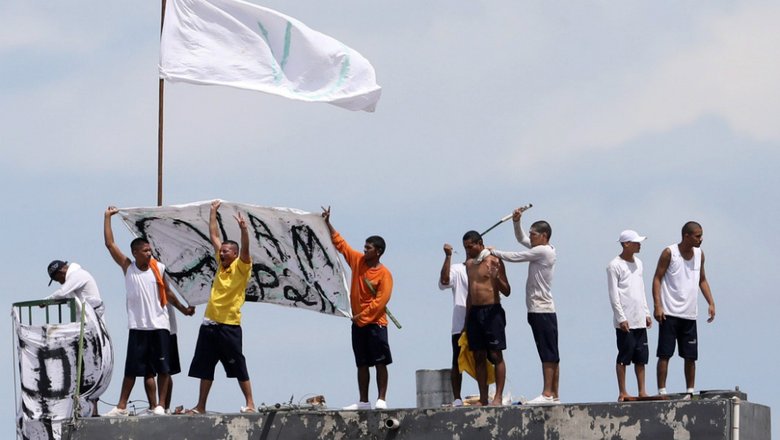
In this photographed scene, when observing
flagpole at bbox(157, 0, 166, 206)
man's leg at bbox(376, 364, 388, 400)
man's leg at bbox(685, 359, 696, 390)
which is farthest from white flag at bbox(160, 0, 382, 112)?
man's leg at bbox(685, 359, 696, 390)

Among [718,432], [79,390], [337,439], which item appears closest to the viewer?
[718,432]

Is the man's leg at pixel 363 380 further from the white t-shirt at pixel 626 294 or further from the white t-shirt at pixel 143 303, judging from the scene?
the white t-shirt at pixel 626 294

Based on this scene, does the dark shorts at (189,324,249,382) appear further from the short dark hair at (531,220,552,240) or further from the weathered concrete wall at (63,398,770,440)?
the short dark hair at (531,220,552,240)

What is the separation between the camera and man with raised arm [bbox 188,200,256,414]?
1747 centimetres

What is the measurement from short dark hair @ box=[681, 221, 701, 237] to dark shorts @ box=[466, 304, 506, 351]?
2.19m

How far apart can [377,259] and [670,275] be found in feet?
10.3

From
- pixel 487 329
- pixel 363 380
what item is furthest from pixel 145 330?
pixel 487 329

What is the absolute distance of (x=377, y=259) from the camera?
705 inches

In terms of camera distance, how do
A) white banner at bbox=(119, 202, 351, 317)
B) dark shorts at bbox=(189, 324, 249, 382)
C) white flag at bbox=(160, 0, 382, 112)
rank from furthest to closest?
1. white flag at bbox=(160, 0, 382, 112)
2. white banner at bbox=(119, 202, 351, 317)
3. dark shorts at bbox=(189, 324, 249, 382)

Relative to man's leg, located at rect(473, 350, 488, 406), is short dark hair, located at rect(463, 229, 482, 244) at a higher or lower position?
higher

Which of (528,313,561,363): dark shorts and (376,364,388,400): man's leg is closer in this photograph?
(528,313,561,363): dark shorts

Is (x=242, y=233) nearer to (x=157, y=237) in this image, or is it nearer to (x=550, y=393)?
(x=157, y=237)

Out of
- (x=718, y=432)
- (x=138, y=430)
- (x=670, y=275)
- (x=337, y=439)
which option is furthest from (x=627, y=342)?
(x=138, y=430)

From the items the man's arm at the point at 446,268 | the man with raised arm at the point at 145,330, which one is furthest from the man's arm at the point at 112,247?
the man's arm at the point at 446,268
